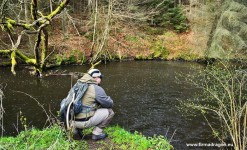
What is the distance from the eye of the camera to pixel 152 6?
31.0 meters

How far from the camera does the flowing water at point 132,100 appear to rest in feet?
29.8

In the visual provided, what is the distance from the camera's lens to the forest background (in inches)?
808

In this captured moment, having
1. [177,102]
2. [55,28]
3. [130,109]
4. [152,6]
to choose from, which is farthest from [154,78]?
[152,6]

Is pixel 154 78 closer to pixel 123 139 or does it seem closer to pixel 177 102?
pixel 177 102

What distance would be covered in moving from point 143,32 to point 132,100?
18439 millimetres

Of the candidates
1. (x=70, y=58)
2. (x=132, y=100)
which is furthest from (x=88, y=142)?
(x=70, y=58)

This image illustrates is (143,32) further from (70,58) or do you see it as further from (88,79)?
(88,79)

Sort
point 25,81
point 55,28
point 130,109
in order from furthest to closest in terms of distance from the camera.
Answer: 1. point 55,28
2. point 25,81
3. point 130,109

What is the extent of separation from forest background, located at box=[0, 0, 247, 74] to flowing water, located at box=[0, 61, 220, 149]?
1898 millimetres

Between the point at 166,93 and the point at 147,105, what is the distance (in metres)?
2.15

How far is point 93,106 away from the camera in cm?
641

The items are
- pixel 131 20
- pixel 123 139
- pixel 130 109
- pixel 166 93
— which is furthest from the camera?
pixel 131 20

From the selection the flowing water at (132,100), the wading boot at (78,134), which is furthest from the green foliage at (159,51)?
the wading boot at (78,134)

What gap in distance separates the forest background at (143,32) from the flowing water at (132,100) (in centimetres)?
190
